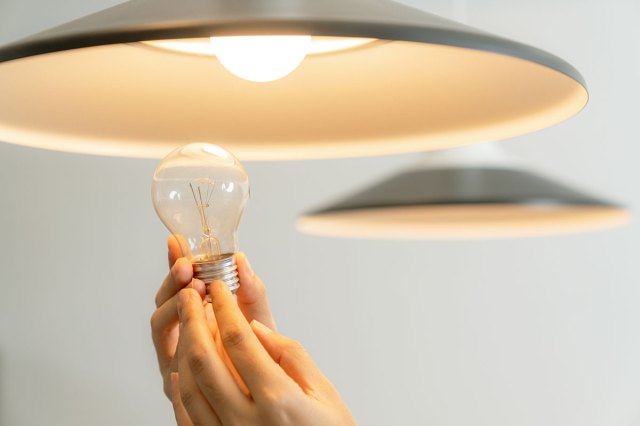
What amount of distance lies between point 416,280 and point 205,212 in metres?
1.81

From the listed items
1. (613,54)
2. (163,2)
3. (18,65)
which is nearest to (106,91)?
(18,65)

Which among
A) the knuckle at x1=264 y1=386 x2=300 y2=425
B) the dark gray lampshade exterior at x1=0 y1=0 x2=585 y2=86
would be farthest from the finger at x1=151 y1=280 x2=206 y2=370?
the dark gray lampshade exterior at x1=0 y1=0 x2=585 y2=86

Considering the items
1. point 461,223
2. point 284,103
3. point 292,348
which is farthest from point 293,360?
point 461,223

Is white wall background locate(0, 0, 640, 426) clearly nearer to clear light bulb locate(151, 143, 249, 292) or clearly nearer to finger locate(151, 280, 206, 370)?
finger locate(151, 280, 206, 370)

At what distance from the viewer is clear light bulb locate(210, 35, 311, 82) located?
53cm

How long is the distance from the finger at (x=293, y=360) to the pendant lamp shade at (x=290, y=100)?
173 millimetres

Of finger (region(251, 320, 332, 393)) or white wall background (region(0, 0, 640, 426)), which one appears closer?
finger (region(251, 320, 332, 393))

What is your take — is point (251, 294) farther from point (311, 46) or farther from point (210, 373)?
point (311, 46)

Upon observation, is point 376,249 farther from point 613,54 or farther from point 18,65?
point 18,65

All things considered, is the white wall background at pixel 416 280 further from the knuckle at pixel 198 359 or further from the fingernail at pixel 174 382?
the knuckle at pixel 198 359

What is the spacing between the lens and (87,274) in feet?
8.27

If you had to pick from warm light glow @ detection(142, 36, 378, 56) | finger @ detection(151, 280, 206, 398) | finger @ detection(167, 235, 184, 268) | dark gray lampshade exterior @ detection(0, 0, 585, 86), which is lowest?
finger @ detection(151, 280, 206, 398)

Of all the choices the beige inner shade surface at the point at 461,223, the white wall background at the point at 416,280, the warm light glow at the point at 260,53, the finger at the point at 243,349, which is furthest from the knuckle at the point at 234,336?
the white wall background at the point at 416,280

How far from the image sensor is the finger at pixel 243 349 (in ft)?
2.13
